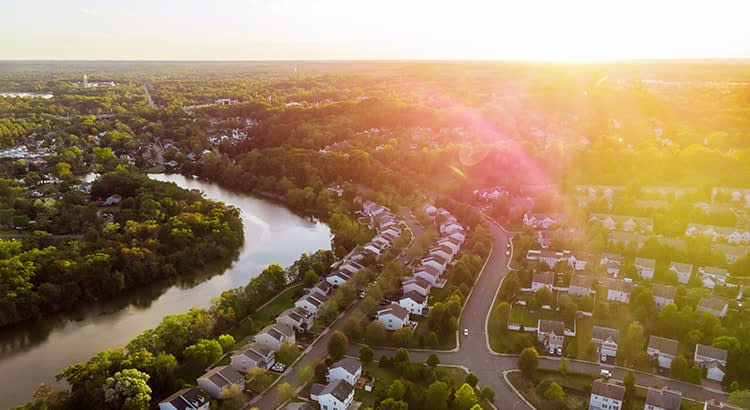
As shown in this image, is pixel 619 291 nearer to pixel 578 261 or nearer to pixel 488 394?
pixel 578 261

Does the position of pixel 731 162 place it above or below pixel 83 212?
above

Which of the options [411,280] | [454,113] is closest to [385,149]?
[454,113]

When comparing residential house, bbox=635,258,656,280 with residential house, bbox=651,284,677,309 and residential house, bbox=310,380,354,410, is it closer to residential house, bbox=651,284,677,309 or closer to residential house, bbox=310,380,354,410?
residential house, bbox=651,284,677,309

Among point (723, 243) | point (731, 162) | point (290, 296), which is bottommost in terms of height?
point (290, 296)

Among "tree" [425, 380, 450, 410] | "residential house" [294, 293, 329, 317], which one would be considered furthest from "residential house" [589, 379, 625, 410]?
"residential house" [294, 293, 329, 317]

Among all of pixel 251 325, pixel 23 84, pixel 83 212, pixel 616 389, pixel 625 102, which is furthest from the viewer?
pixel 23 84

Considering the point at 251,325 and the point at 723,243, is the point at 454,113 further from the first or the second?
the point at 251,325
